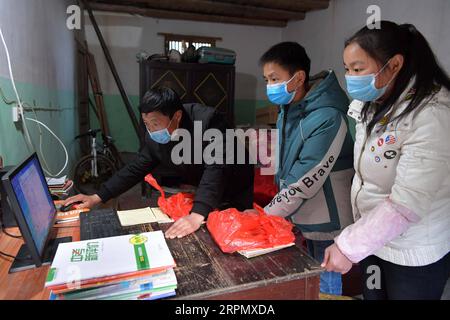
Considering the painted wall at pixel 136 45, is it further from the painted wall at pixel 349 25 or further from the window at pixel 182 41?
the painted wall at pixel 349 25

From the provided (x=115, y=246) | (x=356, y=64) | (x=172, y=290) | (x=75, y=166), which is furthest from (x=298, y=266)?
(x=75, y=166)

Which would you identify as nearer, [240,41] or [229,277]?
[229,277]

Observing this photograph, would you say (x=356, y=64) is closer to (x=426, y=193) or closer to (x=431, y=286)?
(x=426, y=193)

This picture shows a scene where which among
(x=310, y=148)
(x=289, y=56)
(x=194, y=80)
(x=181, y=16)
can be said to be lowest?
(x=310, y=148)

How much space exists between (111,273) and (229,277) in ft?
0.96

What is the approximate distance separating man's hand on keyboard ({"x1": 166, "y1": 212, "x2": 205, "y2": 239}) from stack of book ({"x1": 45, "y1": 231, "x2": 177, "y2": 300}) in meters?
0.18

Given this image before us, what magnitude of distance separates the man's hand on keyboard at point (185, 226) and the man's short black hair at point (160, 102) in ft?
1.65

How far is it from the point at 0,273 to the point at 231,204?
1073 millimetres

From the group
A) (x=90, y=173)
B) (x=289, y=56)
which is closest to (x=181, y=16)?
(x=90, y=173)

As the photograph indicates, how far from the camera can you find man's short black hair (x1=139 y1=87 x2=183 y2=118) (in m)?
1.39

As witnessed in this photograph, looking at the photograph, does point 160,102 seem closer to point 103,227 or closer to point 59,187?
point 103,227

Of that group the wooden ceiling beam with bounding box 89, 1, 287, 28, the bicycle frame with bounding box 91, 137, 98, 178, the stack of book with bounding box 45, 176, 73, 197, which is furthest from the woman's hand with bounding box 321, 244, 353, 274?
the wooden ceiling beam with bounding box 89, 1, 287, 28

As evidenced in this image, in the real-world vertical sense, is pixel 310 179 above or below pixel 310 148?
below

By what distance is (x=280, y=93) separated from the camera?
136 cm
